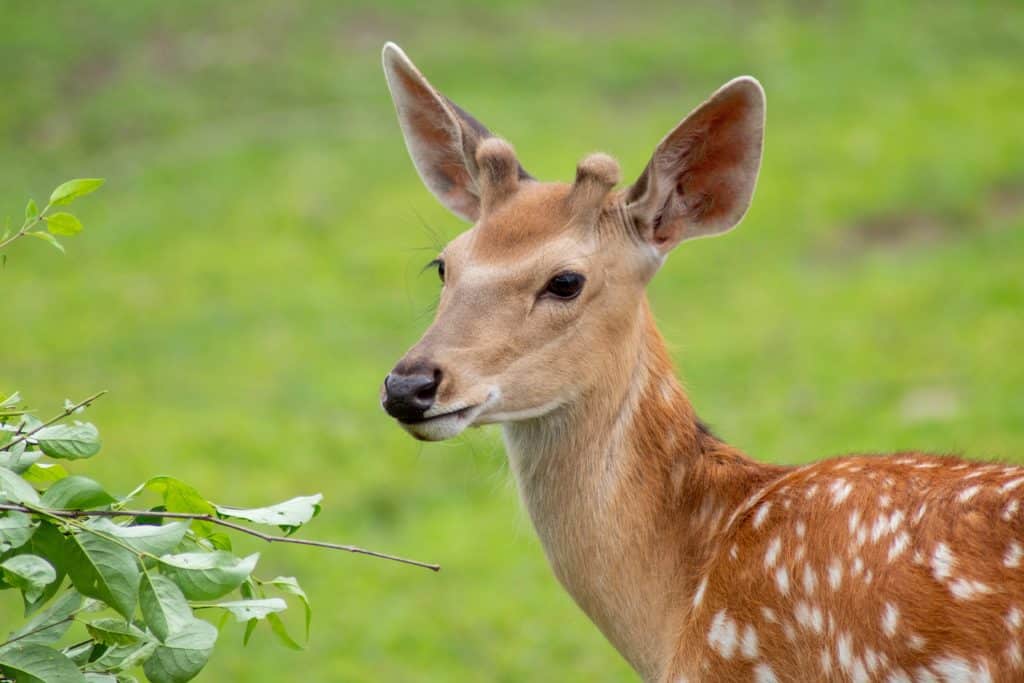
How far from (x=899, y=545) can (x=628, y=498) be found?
1.02 metres

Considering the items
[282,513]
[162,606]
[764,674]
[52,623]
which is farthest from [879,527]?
[52,623]

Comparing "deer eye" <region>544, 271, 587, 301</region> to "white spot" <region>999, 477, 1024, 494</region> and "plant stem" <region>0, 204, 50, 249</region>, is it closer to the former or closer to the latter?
"white spot" <region>999, 477, 1024, 494</region>

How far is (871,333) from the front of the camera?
1308 centimetres

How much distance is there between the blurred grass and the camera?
10734mm

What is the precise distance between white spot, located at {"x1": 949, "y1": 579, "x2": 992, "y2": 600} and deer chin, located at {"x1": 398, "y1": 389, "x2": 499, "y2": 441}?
56.5 inches

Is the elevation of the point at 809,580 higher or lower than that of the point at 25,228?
lower

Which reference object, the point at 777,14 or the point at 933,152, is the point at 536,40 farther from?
the point at 933,152

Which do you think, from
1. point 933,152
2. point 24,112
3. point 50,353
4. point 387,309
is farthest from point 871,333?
point 24,112

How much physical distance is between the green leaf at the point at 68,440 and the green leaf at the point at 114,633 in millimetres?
399

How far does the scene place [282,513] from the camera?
11.7 feet

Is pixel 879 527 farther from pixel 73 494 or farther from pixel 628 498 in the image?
pixel 73 494

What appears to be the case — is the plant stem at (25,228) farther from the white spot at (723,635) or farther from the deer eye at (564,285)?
the white spot at (723,635)

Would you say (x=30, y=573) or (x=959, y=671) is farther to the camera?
(x=959, y=671)

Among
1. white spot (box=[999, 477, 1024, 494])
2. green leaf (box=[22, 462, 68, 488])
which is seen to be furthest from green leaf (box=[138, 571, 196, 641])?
white spot (box=[999, 477, 1024, 494])
